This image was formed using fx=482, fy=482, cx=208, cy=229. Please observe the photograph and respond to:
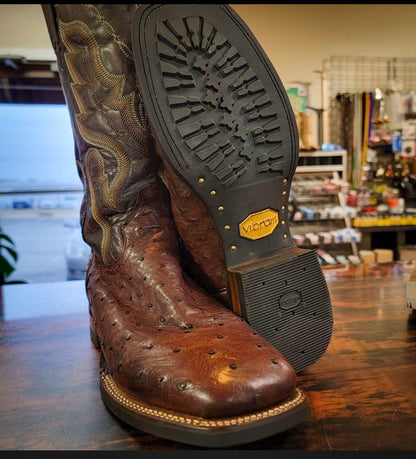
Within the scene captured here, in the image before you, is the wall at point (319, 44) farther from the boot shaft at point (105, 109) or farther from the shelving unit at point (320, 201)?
the boot shaft at point (105, 109)

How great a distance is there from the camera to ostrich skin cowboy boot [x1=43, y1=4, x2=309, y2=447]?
1.28ft

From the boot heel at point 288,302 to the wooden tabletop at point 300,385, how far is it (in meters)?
0.05

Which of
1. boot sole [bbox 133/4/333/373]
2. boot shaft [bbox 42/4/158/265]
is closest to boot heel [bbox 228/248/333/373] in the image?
boot sole [bbox 133/4/333/373]

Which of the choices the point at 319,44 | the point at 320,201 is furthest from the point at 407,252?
the point at 319,44

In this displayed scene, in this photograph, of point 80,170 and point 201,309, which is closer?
point 201,309

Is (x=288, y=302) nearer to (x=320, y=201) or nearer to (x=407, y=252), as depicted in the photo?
(x=320, y=201)

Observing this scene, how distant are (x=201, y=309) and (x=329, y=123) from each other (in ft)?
9.23

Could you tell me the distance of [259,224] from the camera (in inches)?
21.4

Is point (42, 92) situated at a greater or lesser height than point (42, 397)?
greater

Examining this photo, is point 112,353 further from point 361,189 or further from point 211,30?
point 361,189

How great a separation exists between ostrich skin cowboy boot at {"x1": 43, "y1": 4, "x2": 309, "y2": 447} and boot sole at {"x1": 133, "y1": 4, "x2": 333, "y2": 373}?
56 millimetres

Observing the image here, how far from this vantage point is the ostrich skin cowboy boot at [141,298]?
0.39 m

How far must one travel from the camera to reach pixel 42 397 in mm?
526

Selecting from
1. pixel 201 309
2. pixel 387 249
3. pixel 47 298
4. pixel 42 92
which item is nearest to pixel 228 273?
pixel 201 309
